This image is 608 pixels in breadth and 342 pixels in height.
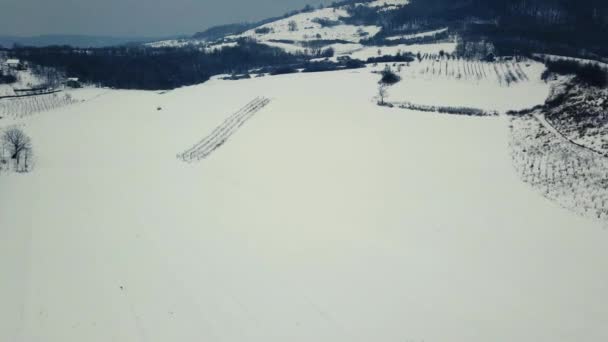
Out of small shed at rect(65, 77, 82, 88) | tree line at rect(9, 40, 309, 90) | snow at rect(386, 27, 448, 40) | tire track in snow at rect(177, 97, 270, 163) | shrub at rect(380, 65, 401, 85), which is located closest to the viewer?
tire track in snow at rect(177, 97, 270, 163)

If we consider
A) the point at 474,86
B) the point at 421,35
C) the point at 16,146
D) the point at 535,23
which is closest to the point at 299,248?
the point at 16,146

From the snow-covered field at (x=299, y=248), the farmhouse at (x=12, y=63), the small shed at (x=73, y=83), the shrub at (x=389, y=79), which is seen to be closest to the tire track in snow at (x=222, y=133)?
the snow-covered field at (x=299, y=248)

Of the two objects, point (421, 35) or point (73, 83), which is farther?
point (421, 35)

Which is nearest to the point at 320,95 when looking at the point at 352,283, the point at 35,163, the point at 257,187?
the point at 257,187

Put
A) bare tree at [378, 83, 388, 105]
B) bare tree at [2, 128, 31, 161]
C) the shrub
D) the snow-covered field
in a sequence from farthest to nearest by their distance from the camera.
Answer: the shrub < bare tree at [378, 83, 388, 105] < bare tree at [2, 128, 31, 161] < the snow-covered field

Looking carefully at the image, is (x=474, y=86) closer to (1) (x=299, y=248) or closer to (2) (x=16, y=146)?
(1) (x=299, y=248)

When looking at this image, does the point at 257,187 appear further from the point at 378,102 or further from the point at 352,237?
the point at 378,102

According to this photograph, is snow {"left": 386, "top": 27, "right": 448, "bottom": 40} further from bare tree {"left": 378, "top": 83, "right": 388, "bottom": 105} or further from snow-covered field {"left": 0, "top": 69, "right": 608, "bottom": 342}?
snow-covered field {"left": 0, "top": 69, "right": 608, "bottom": 342}

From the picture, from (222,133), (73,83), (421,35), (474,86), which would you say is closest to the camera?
(222,133)

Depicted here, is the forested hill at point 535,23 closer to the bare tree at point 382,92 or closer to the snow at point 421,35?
the snow at point 421,35

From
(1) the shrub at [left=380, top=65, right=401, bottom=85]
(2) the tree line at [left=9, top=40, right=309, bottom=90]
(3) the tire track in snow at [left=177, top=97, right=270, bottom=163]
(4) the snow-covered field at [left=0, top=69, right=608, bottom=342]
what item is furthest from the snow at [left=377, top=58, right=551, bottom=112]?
(2) the tree line at [left=9, top=40, right=309, bottom=90]

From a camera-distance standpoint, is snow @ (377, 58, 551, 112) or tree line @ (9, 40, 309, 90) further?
tree line @ (9, 40, 309, 90)
